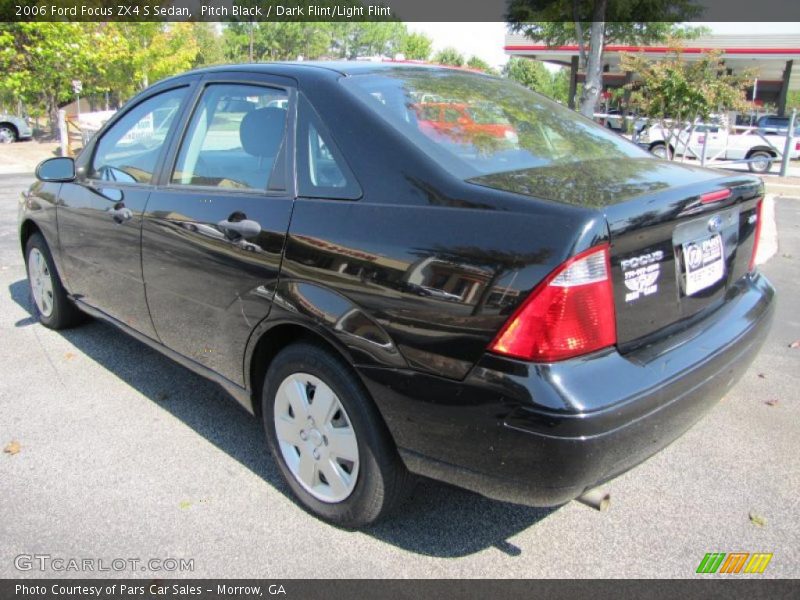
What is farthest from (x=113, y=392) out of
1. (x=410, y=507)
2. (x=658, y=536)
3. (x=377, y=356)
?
(x=658, y=536)

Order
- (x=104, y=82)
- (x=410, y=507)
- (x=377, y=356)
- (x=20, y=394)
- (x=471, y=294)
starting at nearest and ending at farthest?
(x=471, y=294)
(x=377, y=356)
(x=410, y=507)
(x=20, y=394)
(x=104, y=82)

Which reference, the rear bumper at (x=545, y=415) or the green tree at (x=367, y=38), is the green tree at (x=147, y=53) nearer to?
the rear bumper at (x=545, y=415)

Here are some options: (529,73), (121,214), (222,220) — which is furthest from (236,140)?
(529,73)

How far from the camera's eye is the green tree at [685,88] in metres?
14.2

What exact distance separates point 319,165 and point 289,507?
4.65 ft

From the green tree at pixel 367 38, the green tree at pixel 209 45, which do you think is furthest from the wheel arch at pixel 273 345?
the green tree at pixel 367 38

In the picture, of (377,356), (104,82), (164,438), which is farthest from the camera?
(104,82)

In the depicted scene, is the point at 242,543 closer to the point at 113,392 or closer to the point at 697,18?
the point at 113,392

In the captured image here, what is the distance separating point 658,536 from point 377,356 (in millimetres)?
1356

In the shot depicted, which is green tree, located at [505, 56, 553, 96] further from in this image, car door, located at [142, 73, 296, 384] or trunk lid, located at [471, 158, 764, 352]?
trunk lid, located at [471, 158, 764, 352]

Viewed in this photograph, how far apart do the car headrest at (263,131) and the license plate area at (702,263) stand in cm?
163

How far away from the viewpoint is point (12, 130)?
22438 mm

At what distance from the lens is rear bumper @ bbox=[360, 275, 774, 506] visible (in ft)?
6.41

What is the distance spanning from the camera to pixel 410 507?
2842 mm
